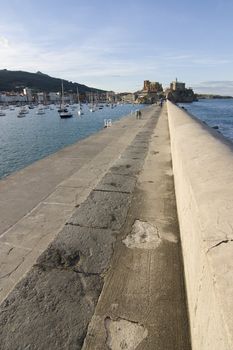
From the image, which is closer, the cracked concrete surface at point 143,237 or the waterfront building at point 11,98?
the cracked concrete surface at point 143,237

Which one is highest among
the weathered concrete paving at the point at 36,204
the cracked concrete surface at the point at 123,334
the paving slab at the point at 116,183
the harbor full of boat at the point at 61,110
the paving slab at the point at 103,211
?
the paving slab at the point at 103,211

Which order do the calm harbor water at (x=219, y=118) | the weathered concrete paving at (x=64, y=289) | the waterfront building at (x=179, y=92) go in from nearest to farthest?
1. the weathered concrete paving at (x=64, y=289)
2. the calm harbor water at (x=219, y=118)
3. the waterfront building at (x=179, y=92)

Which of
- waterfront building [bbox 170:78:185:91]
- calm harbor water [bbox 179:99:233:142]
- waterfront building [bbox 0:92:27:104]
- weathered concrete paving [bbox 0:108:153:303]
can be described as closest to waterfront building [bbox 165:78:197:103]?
waterfront building [bbox 170:78:185:91]

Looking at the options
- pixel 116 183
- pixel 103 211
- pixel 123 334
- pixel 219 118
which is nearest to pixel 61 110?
pixel 219 118

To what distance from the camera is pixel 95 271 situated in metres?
3.13

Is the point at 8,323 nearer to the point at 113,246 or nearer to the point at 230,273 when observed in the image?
the point at 113,246

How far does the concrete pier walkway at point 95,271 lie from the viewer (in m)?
2.33

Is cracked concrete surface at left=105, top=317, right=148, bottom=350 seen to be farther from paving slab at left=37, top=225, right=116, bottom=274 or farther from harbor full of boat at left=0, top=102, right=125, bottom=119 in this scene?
harbor full of boat at left=0, top=102, right=125, bottom=119

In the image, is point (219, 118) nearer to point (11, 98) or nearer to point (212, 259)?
point (212, 259)

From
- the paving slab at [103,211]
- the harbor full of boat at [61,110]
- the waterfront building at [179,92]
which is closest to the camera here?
the paving slab at [103,211]

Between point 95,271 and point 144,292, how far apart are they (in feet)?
2.01

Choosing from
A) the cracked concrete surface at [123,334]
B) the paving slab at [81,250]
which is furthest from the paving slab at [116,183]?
the cracked concrete surface at [123,334]

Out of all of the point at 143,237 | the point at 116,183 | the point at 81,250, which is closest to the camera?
the point at 81,250

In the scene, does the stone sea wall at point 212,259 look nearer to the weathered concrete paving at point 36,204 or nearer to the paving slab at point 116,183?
the weathered concrete paving at point 36,204
